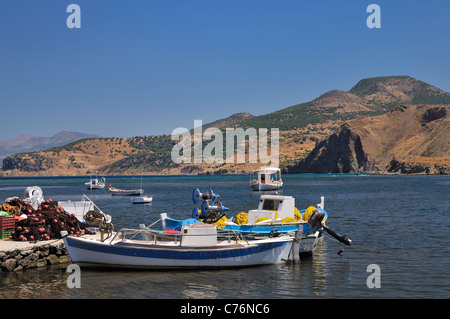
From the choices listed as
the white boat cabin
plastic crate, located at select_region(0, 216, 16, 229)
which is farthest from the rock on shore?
the white boat cabin

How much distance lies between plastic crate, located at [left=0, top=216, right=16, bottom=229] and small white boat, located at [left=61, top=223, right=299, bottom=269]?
476 centimetres

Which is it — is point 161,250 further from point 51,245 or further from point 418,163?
point 418,163

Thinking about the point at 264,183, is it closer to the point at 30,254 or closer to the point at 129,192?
the point at 129,192

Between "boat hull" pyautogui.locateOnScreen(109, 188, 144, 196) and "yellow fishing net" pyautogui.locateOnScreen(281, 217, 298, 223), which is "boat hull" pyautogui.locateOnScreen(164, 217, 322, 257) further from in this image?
"boat hull" pyautogui.locateOnScreen(109, 188, 144, 196)

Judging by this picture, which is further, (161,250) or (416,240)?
(416,240)

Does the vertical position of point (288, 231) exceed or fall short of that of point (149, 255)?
it exceeds it

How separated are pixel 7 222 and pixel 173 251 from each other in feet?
32.2

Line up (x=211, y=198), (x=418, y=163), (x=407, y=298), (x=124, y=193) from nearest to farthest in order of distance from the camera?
(x=407, y=298)
(x=211, y=198)
(x=124, y=193)
(x=418, y=163)

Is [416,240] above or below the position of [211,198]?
below

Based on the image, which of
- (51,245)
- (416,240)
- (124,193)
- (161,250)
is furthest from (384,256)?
(124,193)

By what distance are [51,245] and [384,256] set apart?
58.0 feet

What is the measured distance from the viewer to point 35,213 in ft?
85.3

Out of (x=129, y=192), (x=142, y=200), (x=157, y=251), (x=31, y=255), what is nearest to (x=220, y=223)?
(x=157, y=251)

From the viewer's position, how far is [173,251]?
22.1 m
